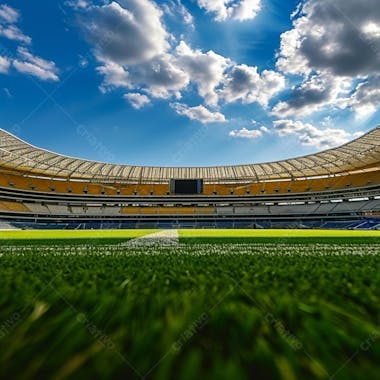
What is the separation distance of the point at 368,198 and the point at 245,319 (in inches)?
2328

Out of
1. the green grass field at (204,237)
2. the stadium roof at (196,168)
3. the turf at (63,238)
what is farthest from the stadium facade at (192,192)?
the turf at (63,238)

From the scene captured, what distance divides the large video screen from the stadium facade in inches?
10.0

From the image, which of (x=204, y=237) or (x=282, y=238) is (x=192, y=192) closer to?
(x=204, y=237)

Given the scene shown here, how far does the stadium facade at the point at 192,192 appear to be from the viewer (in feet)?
159

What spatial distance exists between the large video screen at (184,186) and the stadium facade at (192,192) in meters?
0.25

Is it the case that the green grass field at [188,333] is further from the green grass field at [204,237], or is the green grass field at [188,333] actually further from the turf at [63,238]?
the green grass field at [204,237]

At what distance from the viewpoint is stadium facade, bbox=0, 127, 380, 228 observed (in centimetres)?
4838


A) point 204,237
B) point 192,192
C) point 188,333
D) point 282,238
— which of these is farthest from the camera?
point 192,192

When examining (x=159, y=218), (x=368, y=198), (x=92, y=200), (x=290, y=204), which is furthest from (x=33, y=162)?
(x=368, y=198)

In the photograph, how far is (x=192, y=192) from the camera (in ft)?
211

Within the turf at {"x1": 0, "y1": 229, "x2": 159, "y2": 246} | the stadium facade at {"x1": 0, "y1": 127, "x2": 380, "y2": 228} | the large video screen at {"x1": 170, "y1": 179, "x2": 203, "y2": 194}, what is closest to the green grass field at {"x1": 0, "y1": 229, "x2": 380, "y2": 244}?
the turf at {"x1": 0, "y1": 229, "x2": 159, "y2": 246}

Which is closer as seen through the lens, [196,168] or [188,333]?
[188,333]

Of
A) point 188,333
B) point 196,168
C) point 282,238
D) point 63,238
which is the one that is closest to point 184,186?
point 196,168

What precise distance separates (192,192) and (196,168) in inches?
264
